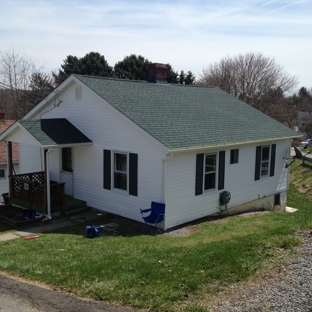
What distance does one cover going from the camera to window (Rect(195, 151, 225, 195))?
1278 centimetres

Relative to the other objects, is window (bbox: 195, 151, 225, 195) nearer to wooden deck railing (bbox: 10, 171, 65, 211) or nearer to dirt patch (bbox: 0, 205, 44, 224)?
wooden deck railing (bbox: 10, 171, 65, 211)

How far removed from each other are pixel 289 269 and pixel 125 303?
3086mm

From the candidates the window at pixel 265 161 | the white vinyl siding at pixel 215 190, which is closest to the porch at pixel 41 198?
the white vinyl siding at pixel 215 190

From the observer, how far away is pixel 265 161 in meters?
16.4

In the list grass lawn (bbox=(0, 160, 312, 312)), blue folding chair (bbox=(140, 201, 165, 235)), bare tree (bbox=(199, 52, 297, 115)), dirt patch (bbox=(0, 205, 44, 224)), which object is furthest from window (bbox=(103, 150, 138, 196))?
bare tree (bbox=(199, 52, 297, 115))

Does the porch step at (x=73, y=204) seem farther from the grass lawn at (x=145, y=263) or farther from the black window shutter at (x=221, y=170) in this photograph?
the black window shutter at (x=221, y=170)

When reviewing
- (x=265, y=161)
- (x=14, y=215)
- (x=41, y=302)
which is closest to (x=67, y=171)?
(x=14, y=215)

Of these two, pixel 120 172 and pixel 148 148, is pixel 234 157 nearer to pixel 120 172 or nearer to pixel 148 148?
pixel 148 148

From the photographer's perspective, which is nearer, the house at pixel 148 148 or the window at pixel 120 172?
the house at pixel 148 148

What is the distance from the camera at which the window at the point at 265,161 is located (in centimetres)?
1575

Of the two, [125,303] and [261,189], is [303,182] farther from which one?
[125,303]

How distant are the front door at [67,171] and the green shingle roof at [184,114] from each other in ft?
9.98

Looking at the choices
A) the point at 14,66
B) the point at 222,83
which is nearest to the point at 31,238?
the point at 14,66

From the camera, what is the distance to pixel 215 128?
559 inches
